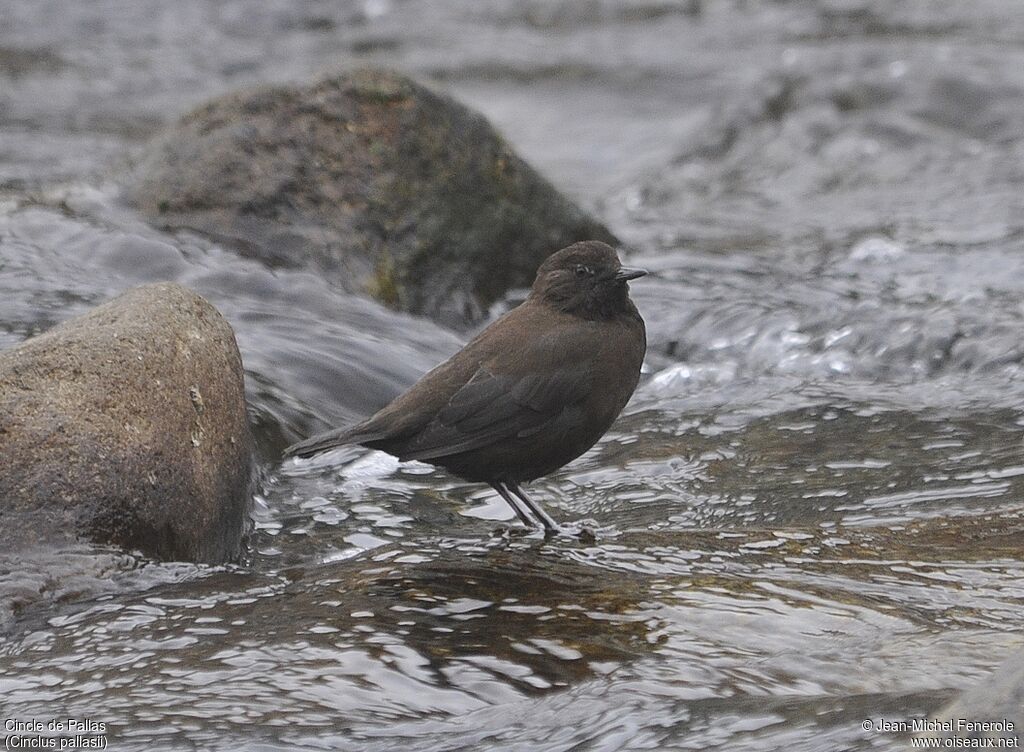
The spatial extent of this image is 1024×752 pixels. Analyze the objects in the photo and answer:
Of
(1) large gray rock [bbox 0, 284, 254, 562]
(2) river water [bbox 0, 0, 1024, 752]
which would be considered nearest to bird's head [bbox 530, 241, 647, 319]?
(2) river water [bbox 0, 0, 1024, 752]

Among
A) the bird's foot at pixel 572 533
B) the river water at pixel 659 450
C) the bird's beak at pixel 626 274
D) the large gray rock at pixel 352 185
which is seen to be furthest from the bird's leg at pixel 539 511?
the large gray rock at pixel 352 185

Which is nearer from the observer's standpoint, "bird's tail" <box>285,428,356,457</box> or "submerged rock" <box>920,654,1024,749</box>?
"submerged rock" <box>920,654,1024,749</box>

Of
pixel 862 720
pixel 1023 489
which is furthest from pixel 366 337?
pixel 862 720

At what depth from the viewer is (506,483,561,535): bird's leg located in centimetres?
485

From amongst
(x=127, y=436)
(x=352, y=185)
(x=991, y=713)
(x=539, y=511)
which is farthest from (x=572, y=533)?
(x=352, y=185)

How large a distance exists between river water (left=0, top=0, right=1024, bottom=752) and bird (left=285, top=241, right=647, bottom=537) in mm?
260

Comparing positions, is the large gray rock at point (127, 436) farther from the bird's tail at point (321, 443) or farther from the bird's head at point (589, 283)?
the bird's head at point (589, 283)

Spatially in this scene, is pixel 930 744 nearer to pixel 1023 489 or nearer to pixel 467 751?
pixel 467 751

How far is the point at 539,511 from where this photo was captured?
496cm

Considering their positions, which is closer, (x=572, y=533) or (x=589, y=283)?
(x=572, y=533)

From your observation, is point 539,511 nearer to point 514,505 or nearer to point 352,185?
point 514,505

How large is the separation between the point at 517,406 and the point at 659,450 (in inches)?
48.8

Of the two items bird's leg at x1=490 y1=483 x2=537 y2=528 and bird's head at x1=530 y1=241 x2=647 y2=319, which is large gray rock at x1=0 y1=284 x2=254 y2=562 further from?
bird's head at x1=530 y1=241 x2=647 y2=319

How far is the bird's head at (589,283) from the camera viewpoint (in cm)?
505
